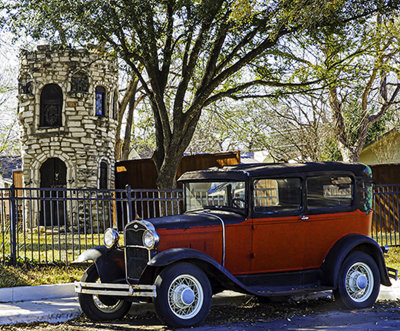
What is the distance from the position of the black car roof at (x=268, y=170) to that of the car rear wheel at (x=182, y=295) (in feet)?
4.76

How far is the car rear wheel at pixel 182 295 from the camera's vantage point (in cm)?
560

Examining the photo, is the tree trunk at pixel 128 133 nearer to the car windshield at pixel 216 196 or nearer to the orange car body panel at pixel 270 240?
the car windshield at pixel 216 196

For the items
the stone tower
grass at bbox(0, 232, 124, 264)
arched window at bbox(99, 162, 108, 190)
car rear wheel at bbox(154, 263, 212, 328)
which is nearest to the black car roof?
car rear wheel at bbox(154, 263, 212, 328)

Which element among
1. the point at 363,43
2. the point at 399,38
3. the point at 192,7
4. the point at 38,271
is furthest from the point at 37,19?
the point at 399,38

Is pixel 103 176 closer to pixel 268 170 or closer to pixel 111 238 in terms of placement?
pixel 111 238

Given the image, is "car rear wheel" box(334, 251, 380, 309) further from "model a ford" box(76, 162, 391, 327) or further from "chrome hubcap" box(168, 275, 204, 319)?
"chrome hubcap" box(168, 275, 204, 319)

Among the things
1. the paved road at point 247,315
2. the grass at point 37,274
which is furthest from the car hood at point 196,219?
the grass at point 37,274

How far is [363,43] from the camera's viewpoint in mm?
13898

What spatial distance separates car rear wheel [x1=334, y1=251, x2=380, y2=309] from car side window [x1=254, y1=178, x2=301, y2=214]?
102 centimetres

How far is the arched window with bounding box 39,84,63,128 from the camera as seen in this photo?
68.3 feet

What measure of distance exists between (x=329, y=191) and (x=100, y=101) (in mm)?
15960

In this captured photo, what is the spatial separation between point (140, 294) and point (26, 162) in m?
16.4

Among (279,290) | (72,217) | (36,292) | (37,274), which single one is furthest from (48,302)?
(279,290)

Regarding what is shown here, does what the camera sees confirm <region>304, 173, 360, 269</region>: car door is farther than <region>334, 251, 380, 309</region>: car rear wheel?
Yes
